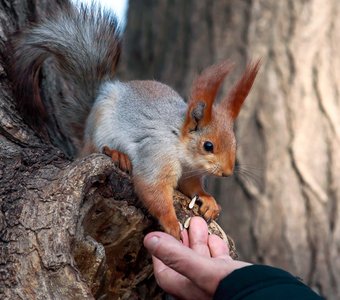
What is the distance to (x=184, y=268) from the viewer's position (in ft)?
4.41

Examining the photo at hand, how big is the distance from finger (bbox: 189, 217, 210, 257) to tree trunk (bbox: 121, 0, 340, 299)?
0.79 m

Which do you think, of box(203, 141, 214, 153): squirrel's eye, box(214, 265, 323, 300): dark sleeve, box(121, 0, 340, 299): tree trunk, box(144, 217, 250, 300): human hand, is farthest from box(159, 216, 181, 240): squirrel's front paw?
box(121, 0, 340, 299): tree trunk

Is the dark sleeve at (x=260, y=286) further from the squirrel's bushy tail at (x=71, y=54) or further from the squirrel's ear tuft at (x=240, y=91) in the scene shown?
the squirrel's bushy tail at (x=71, y=54)

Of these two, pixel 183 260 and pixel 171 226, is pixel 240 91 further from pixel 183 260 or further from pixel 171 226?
pixel 183 260

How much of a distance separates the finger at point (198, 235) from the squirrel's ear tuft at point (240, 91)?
0.32 meters

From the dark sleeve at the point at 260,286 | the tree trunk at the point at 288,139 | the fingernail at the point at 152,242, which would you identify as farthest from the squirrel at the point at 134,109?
the tree trunk at the point at 288,139

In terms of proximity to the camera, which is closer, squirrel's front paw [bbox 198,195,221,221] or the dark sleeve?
the dark sleeve

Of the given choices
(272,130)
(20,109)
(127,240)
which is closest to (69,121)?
(20,109)

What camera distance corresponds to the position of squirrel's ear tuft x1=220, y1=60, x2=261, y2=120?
175cm

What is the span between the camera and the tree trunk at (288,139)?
242 cm

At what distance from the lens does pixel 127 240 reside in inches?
63.3

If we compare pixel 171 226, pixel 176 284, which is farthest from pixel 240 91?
Answer: pixel 176 284

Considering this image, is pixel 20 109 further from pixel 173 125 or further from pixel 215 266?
pixel 215 266

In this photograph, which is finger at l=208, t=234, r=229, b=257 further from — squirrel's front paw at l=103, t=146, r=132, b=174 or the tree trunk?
the tree trunk
